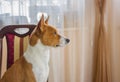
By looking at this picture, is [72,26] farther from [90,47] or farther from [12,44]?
[12,44]

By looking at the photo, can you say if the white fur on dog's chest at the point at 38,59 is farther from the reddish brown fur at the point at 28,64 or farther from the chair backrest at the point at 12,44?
the chair backrest at the point at 12,44

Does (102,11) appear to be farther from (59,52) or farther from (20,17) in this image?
(20,17)

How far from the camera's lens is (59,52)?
2.23 metres

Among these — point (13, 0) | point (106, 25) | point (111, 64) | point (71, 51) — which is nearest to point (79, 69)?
point (71, 51)

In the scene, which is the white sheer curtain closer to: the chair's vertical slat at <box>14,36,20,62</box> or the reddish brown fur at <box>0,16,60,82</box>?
the chair's vertical slat at <box>14,36,20,62</box>

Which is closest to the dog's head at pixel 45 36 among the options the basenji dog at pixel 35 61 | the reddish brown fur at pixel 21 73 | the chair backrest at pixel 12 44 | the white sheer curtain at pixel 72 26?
the basenji dog at pixel 35 61

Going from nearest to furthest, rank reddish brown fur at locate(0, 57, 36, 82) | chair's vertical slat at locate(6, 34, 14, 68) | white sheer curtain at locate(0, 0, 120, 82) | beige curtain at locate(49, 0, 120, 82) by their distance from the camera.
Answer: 1. reddish brown fur at locate(0, 57, 36, 82)
2. chair's vertical slat at locate(6, 34, 14, 68)
3. white sheer curtain at locate(0, 0, 120, 82)
4. beige curtain at locate(49, 0, 120, 82)

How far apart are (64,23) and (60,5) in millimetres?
193

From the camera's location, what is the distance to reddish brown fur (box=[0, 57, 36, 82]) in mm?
1327

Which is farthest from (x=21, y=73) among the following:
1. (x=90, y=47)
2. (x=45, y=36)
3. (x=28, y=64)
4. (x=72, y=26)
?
(x=90, y=47)

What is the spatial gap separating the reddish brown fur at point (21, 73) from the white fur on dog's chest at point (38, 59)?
1.1 inches

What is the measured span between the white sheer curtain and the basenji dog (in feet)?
2.34

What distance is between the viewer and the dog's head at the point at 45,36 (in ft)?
4.48

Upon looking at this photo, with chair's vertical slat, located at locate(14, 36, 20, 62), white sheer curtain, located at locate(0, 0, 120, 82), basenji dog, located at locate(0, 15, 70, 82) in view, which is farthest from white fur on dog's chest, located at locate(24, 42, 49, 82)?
white sheer curtain, located at locate(0, 0, 120, 82)
